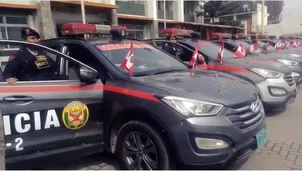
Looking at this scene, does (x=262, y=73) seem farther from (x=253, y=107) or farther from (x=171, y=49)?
(x=253, y=107)

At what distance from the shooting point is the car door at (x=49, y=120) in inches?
114

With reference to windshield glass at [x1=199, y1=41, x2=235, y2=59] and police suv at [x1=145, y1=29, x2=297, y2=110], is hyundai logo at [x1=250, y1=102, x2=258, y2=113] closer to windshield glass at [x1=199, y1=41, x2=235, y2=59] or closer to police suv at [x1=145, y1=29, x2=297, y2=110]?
police suv at [x1=145, y1=29, x2=297, y2=110]

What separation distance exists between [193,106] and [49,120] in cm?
137

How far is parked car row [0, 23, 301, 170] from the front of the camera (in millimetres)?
2807

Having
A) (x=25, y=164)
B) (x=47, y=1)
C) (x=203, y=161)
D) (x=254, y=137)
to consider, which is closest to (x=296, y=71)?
(x=254, y=137)

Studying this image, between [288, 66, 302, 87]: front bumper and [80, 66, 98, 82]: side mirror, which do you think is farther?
[288, 66, 302, 87]: front bumper

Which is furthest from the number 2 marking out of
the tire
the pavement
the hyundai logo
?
the hyundai logo

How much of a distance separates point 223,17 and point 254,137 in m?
42.3

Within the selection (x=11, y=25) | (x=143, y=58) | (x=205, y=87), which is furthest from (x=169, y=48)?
(x=11, y=25)

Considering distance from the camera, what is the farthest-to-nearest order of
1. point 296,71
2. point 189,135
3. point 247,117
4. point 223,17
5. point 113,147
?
point 223,17 < point 296,71 < point 113,147 < point 247,117 < point 189,135

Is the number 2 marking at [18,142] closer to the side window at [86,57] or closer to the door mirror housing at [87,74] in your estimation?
the door mirror housing at [87,74]

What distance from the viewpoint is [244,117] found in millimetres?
2979

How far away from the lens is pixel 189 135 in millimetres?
2766

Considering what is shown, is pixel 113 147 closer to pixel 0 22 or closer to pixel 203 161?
pixel 203 161
